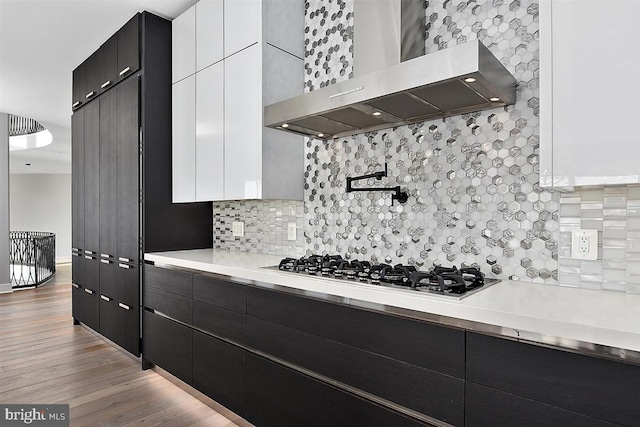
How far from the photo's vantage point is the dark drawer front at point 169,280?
2.55 metres

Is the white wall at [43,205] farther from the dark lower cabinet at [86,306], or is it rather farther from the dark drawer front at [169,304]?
the dark drawer front at [169,304]

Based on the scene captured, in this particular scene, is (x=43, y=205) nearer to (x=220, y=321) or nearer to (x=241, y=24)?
(x=241, y=24)

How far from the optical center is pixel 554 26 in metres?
1.35

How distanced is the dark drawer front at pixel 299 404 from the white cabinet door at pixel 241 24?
74.9 inches

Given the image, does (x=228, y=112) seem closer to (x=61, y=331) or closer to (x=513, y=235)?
(x=513, y=235)

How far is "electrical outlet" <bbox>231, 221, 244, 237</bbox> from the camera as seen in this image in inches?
123

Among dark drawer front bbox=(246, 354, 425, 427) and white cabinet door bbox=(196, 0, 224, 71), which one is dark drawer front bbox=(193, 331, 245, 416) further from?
white cabinet door bbox=(196, 0, 224, 71)

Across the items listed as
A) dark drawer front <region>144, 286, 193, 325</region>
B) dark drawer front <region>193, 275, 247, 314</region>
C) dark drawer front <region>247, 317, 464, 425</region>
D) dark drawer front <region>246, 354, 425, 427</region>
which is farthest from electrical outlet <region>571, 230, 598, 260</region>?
dark drawer front <region>144, 286, 193, 325</region>

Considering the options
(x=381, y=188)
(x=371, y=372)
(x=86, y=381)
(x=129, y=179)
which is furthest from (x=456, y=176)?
(x=86, y=381)

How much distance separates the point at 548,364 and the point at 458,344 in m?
0.26

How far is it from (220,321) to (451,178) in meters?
1.48

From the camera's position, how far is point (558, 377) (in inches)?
42.9

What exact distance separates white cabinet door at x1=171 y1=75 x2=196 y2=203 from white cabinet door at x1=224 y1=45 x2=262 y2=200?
433 mm

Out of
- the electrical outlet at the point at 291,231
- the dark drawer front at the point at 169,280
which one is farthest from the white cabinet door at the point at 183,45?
the dark drawer front at the point at 169,280
